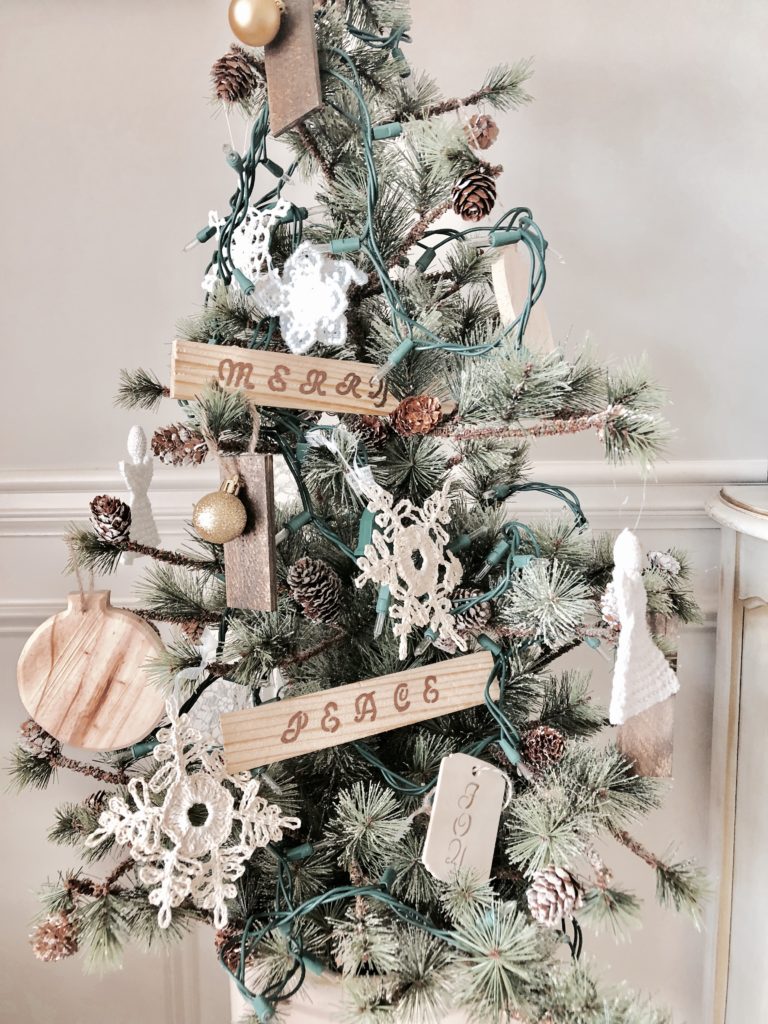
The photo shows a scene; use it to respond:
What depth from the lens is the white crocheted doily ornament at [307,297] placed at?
2.17ft

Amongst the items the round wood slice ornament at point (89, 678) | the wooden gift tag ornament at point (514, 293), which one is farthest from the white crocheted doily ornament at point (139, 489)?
the wooden gift tag ornament at point (514, 293)

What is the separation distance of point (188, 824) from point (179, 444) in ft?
1.03

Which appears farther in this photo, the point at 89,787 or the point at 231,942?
the point at 89,787

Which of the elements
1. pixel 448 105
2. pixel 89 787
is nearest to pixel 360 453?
pixel 448 105

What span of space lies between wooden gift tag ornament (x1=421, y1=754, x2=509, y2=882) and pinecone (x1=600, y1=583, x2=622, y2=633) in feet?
0.53

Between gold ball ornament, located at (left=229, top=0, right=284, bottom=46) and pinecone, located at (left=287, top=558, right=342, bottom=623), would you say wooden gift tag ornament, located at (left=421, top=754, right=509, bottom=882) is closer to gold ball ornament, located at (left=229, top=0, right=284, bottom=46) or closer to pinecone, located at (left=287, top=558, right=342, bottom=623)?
pinecone, located at (left=287, top=558, right=342, bottom=623)

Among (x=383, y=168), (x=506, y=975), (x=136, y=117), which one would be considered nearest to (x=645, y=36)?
(x=383, y=168)

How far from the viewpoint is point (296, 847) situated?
709mm

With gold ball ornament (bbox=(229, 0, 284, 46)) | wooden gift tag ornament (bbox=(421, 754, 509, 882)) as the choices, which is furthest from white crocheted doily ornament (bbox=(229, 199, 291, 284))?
wooden gift tag ornament (bbox=(421, 754, 509, 882))

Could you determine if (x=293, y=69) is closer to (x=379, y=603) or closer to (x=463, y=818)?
(x=379, y=603)

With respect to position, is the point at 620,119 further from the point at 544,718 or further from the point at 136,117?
the point at 544,718

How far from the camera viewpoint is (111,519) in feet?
2.09

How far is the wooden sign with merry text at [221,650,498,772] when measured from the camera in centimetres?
62

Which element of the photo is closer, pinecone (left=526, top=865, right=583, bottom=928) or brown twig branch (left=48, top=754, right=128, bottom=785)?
pinecone (left=526, top=865, right=583, bottom=928)
